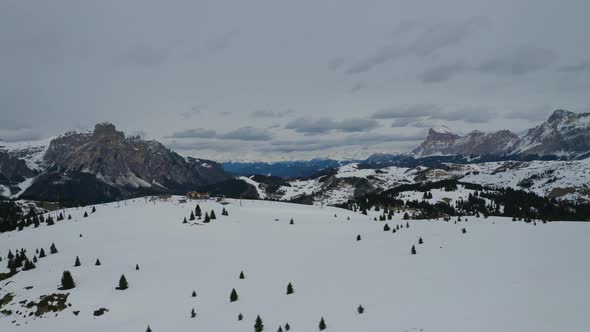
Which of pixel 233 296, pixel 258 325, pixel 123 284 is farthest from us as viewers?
pixel 123 284

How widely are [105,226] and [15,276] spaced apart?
1603 inches

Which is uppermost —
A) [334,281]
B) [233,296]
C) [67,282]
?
[334,281]

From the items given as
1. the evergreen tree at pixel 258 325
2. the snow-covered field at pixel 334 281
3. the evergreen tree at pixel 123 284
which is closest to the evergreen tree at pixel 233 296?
the snow-covered field at pixel 334 281

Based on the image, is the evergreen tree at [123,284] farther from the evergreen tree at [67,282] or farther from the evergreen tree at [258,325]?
the evergreen tree at [258,325]

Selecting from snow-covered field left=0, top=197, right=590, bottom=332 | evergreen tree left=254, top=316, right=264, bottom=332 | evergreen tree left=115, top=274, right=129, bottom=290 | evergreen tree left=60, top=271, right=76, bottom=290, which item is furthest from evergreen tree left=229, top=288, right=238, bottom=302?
evergreen tree left=60, top=271, right=76, bottom=290

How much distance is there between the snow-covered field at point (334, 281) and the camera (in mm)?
34719

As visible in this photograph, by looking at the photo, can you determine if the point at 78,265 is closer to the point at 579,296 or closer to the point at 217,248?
the point at 217,248

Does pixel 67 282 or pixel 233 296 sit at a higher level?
pixel 233 296

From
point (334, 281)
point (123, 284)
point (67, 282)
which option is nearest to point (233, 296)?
point (334, 281)

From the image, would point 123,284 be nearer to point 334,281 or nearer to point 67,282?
point 67,282

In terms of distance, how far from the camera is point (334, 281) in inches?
1975

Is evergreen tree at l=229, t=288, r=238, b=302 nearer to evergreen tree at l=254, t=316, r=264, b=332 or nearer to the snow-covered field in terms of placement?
the snow-covered field

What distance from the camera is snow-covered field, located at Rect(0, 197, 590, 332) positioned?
114 feet

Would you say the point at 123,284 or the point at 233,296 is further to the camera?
the point at 123,284
